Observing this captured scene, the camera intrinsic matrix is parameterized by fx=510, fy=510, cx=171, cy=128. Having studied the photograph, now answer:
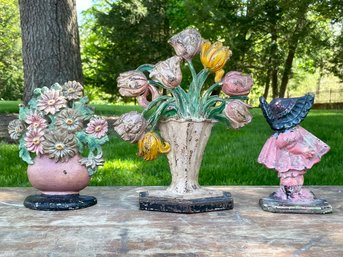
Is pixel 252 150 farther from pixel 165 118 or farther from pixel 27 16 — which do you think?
pixel 165 118

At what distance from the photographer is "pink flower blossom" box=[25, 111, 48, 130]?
153cm

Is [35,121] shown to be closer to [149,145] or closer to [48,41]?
[149,145]

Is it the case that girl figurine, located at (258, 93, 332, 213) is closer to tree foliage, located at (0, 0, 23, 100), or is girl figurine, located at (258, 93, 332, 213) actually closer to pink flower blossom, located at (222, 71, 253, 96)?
pink flower blossom, located at (222, 71, 253, 96)

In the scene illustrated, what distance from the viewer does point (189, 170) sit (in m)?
1.55

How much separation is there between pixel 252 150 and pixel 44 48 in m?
1.53

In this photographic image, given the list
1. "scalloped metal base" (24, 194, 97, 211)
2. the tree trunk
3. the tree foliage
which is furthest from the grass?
the tree foliage

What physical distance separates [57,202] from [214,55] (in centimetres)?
64

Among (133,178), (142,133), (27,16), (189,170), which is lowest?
(133,178)

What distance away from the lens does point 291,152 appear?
60.1 inches

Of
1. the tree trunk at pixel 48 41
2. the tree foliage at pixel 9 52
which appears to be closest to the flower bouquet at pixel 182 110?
the tree trunk at pixel 48 41

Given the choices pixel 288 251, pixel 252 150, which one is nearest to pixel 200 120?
pixel 288 251

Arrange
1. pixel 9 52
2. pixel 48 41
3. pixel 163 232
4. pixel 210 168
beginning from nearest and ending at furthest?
pixel 163 232
pixel 210 168
pixel 48 41
pixel 9 52

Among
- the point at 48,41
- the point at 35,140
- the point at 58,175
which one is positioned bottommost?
the point at 58,175

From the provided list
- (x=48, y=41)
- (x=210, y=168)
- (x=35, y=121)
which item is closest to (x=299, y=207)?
(x=35, y=121)
